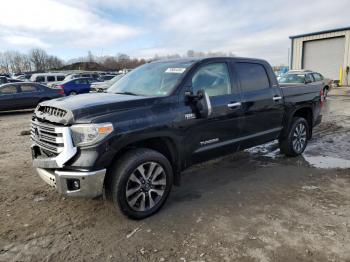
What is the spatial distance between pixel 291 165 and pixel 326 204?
1.70m

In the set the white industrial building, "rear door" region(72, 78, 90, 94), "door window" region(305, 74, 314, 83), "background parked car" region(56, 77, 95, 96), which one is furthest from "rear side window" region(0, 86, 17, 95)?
the white industrial building

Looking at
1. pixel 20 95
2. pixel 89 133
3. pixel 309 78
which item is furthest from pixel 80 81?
pixel 89 133

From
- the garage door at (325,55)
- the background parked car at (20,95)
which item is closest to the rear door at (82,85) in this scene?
the background parked car at (20,95)

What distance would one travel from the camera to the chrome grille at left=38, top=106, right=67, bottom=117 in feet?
11.6

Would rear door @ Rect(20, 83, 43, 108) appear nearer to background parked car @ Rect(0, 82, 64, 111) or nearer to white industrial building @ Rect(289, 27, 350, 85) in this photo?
background parked car @ Rect(0, 82, 64, 111)

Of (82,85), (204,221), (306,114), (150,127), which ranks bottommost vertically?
(204,221)

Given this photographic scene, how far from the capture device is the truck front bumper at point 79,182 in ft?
10.9

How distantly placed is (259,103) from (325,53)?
28622mm

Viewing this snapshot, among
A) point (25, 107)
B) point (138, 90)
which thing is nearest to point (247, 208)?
point (138, 90)

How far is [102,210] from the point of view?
4027mm

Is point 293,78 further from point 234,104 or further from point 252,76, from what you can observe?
point 234,104

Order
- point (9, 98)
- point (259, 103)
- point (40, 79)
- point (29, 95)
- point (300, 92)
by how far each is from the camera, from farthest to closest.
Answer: point (40, 79) < point (29, 95) < point (9, 98) < point (300, 92) < point (259, 103)

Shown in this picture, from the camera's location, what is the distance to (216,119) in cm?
445

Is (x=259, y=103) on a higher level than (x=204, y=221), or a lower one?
higher
